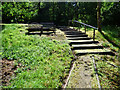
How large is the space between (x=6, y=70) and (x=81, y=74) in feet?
10.7

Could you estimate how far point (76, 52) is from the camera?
7.02 meters

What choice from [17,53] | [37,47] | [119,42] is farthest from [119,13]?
[17,53]

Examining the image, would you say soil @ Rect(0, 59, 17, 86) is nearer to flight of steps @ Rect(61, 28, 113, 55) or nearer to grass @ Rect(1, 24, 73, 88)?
grass @ Rect(1, 24, 73, 88)

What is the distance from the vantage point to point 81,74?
5.06m

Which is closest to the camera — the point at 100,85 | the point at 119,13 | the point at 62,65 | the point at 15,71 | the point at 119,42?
the point at 100,85

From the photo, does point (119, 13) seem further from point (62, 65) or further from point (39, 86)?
point (39, 86)

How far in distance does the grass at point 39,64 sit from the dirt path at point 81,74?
38 cm

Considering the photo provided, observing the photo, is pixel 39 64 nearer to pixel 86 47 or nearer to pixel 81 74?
pixel 81 74

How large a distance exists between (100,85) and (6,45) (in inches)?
223

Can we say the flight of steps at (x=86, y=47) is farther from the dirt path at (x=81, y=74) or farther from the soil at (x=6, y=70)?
the soil at (x=6, y=70)

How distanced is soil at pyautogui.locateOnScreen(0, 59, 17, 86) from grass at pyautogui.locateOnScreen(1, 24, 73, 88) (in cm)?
18

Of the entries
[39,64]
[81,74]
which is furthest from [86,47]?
[39,64]

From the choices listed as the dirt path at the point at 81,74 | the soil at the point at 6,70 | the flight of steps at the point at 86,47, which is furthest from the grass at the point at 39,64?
the flight of steps at the point at 86,47

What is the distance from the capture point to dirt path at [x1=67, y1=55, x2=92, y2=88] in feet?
14.5
